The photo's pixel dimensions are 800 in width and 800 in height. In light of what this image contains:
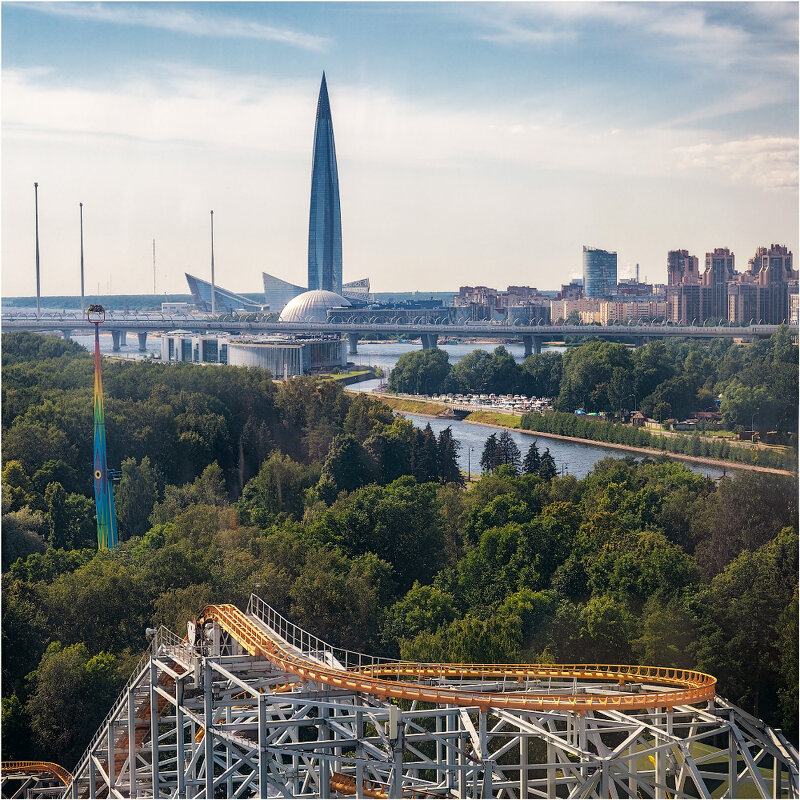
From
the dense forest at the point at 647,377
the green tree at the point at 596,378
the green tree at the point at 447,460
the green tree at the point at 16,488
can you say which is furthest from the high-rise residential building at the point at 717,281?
the green tree at the point at 16,488

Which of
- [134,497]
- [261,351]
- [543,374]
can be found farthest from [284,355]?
[134,497]

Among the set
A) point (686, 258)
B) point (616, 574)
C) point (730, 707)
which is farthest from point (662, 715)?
point (686, 258)

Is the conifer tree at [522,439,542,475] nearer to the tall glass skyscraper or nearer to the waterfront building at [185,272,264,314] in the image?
the tall glass skyscraper

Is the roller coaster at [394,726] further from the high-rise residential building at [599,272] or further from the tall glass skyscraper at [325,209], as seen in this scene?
the tall glass skyscraper at [325,209]

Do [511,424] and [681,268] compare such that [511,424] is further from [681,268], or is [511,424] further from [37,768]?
[37,768]

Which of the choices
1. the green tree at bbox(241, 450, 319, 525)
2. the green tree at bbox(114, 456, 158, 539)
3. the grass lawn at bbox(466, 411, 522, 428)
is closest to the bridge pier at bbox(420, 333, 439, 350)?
the grass lawn at bbox(466, 411, 522, 428)

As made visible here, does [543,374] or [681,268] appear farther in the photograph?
[543,374]

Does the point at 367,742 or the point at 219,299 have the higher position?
the point at 219,299
